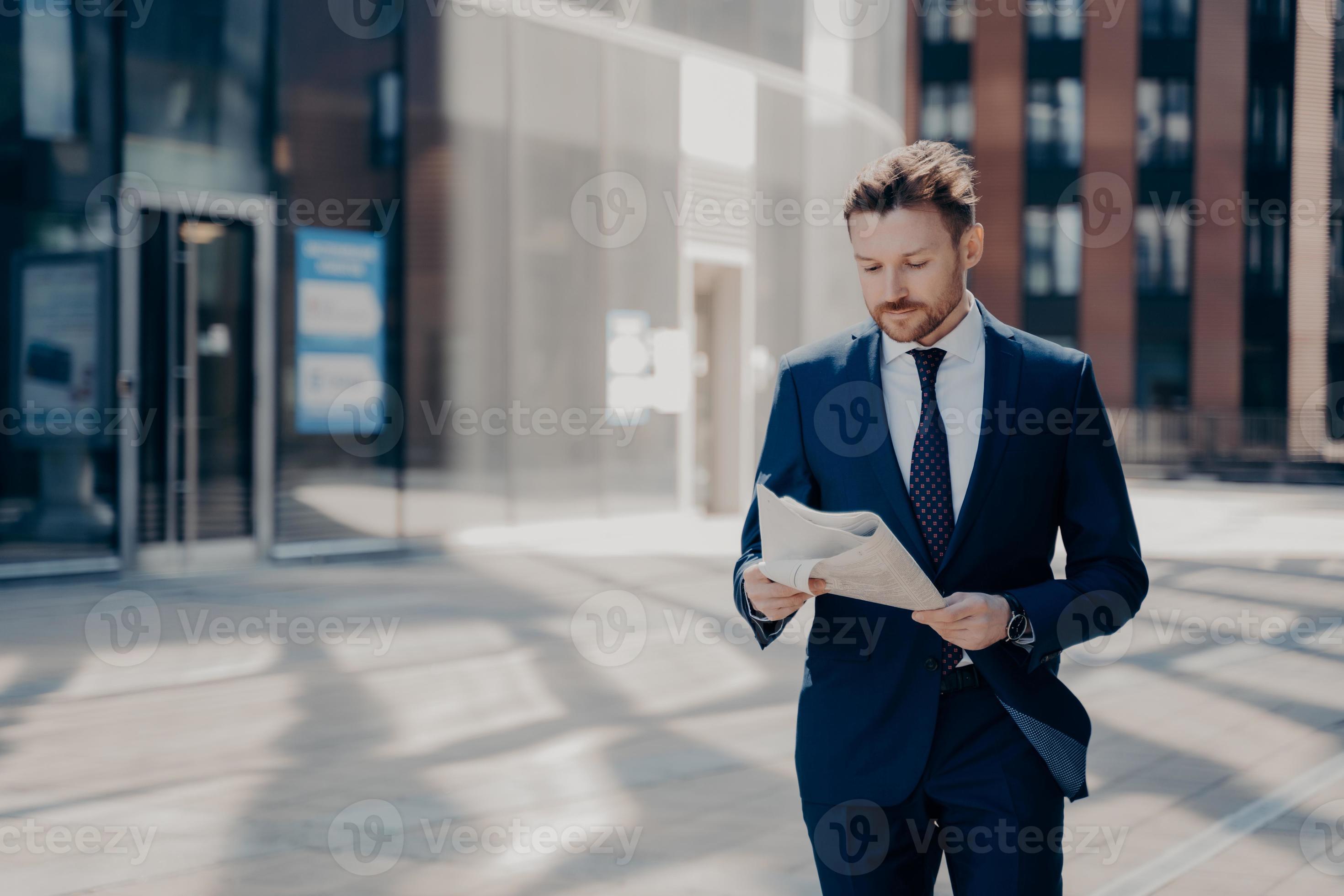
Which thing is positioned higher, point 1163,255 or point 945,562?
point 1163,255

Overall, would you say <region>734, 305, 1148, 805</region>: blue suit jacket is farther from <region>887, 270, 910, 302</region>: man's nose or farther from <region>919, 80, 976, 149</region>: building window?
<region>919, 80, 976, 149</region>: building window

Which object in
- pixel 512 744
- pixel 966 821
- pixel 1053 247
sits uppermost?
pixel 1053 247

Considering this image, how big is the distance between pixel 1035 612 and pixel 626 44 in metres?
14.6

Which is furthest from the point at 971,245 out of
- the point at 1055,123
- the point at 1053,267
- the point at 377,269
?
the point at 1055,123

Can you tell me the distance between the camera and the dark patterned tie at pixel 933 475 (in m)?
2.26

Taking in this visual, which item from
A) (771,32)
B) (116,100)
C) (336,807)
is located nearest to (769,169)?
(771,32)

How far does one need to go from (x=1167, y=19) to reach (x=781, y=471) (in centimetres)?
3801

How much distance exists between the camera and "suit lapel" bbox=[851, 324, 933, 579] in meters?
2.23

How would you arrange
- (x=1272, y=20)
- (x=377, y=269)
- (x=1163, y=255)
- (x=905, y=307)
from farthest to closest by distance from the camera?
(x=1163, y=255) < (x=1272, y=20) < (x=377, y=269) < (x=905, y=307)

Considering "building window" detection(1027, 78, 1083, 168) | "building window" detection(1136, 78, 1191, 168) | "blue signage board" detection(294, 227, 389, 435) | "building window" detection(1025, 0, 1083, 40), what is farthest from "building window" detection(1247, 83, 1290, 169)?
"blue signage board" detection(294, 227, 389, 435)

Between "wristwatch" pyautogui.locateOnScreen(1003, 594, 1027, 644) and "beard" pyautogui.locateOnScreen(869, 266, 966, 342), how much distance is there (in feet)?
1.44

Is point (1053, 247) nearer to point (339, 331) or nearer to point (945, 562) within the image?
point (339, 331)

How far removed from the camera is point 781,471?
2361mm

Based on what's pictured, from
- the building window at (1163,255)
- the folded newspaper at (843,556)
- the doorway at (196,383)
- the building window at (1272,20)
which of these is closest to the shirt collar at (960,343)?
the folded newspaper at (843,556)
